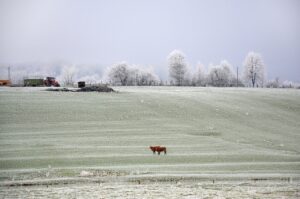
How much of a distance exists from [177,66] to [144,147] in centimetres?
10290

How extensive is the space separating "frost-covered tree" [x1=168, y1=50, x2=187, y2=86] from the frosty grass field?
258 feet

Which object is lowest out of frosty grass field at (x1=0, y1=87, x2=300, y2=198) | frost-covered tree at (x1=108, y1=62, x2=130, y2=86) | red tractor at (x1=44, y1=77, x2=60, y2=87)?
frosty grass field at (x1=0, y1=87, x2=300, y2=198)

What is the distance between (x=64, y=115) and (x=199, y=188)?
21014mm

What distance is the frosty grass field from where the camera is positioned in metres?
16.3

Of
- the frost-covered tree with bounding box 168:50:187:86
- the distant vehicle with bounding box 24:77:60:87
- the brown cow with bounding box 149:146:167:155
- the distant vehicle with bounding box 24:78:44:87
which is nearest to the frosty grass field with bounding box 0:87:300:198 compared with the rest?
the brown cow with bounding box 149:146:167:155

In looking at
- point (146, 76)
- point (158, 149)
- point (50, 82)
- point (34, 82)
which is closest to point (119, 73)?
point (146, 76)

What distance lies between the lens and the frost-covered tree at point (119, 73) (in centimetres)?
12162

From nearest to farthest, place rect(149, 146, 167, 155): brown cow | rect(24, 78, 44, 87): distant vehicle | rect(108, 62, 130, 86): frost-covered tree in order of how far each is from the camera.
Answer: rect(149, 146, 167, 155): brown cow < rect(24, 78, 44, 87): distant vehicle < rect(108, 62, 130, 86): frost-covered tree

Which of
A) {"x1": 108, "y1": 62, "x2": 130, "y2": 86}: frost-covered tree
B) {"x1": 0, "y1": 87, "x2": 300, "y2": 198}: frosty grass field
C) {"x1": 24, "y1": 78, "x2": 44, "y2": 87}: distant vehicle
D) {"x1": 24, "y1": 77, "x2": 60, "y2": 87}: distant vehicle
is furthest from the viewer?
{"x1": 108, "y1": 62, "x2": 130, "y2": 86}: frost-covered tree

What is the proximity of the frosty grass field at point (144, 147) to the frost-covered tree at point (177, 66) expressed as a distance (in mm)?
78639

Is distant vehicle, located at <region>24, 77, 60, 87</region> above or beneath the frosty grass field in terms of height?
above

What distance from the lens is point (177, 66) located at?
127m

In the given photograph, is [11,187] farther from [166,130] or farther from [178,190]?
[166,130]

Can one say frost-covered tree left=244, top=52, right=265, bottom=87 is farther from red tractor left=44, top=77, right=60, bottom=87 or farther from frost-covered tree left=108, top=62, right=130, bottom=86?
red tractor left=44, top=77, right=60, bottom=87
